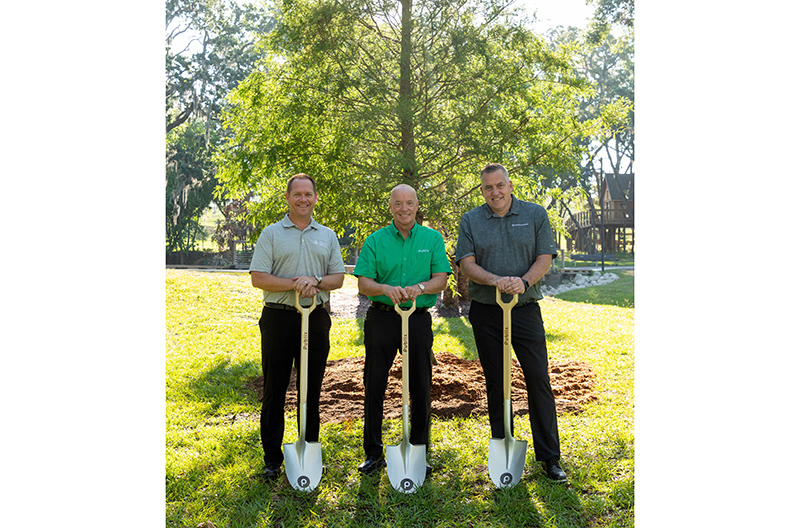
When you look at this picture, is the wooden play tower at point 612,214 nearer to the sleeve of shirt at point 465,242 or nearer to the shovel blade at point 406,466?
the sleeve of shirt at point 465,242

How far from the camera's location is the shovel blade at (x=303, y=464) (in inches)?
131

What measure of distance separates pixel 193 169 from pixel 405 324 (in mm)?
23448

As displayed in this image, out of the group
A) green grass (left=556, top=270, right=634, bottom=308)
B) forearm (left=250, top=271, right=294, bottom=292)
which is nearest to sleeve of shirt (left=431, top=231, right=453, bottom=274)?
forearm (left=250, top=271, right=294, bottom=292)

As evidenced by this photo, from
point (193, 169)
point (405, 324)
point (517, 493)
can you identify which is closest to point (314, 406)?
point (405, 324)

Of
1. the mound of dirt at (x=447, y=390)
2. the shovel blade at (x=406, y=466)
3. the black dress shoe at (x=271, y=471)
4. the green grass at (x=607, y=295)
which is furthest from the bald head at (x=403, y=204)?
the green grass at (x=607, y=295)

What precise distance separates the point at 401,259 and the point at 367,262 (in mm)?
222

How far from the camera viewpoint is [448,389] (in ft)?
17.6

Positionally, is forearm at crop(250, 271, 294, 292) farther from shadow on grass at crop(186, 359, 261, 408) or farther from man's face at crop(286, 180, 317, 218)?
shadow on grass at crop(186, 359, 261, 408)

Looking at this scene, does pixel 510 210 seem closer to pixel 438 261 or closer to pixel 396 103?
pixel 438 261

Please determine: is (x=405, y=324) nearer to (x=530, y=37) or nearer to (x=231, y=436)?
(x=231, y=436)

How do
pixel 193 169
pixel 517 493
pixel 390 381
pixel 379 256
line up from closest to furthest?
pixel 517 493
pixel 379 256
pixel 390 381
pixel 193 169

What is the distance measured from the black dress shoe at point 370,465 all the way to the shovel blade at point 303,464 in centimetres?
32

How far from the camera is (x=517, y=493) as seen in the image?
10.7ft

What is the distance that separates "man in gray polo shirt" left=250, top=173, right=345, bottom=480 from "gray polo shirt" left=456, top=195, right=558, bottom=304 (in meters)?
0.91
